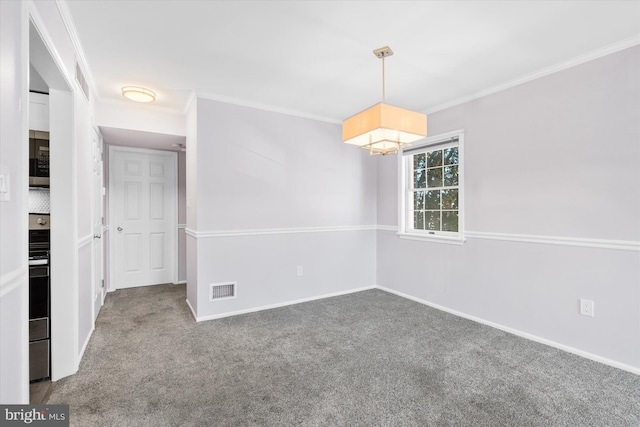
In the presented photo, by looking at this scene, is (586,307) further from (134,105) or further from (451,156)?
(134,105)

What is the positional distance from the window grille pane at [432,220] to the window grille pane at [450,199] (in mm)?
162

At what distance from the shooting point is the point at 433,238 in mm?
3863

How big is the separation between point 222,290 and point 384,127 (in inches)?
102

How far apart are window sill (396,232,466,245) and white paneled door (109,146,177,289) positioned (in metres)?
3.63

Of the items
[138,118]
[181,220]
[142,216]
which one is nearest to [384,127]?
[138,118]

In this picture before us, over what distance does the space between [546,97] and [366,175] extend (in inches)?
93.3

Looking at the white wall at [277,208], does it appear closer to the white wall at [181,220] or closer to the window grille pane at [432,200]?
the window grille pane at [432,200]

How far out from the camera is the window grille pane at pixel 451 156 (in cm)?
371

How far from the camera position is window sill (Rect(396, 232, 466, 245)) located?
141 inches

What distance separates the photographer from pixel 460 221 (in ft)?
11.7

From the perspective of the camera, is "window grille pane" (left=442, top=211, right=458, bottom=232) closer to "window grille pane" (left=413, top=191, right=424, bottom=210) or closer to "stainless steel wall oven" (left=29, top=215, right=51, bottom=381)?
"window grille pane" (left=413, top=191, right=424, bottom=210)

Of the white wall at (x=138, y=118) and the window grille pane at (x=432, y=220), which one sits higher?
the white wall at (x=138, y=118)

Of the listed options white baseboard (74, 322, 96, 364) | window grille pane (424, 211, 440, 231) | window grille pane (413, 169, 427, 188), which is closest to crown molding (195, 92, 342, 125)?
window grille pane (413, 169, 427, 188)

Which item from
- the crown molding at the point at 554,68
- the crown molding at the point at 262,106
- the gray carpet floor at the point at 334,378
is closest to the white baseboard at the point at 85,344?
the gray carpet floor at the point at 334,378
